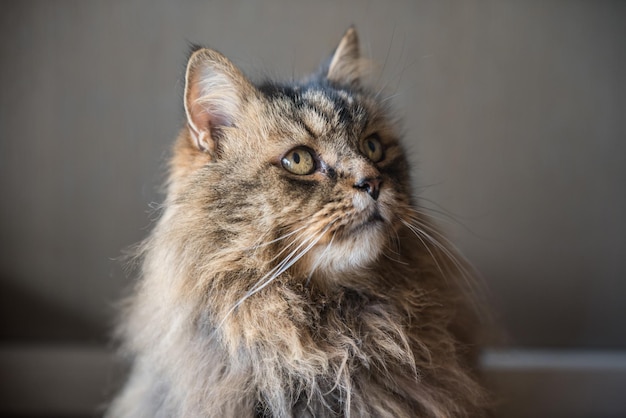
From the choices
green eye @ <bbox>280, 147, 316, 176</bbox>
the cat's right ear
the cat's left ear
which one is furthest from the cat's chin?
the cat's left ear

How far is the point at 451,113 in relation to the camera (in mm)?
2047

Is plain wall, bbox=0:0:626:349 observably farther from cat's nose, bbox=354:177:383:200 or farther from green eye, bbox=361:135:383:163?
cat's nose, bbox=354:177:383:200

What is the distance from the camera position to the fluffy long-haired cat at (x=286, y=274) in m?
1.04

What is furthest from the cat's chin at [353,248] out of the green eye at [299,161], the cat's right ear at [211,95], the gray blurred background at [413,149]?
the gray blurred background at [413,149]

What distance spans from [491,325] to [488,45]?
3.53ft

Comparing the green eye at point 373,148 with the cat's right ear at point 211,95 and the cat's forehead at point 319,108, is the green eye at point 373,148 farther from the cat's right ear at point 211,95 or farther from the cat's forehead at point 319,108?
the cat's right ear at point 211,95

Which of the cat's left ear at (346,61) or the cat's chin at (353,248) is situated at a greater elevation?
the cat's left ear at (346,61)

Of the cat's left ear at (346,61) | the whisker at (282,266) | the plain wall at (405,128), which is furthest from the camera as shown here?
the plain wall at (405,128)

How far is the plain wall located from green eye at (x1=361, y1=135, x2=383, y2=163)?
2.31ft

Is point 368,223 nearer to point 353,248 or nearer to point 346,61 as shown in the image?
point 353,248

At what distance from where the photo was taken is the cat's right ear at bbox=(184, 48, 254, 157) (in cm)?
111

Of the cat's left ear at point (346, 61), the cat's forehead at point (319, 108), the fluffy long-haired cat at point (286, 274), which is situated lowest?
the fluffy long-haired cat at point (286, 274)

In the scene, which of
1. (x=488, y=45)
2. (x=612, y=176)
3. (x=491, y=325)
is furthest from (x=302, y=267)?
A: (x=612, y=176)

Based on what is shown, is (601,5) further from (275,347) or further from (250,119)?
(275,347)
